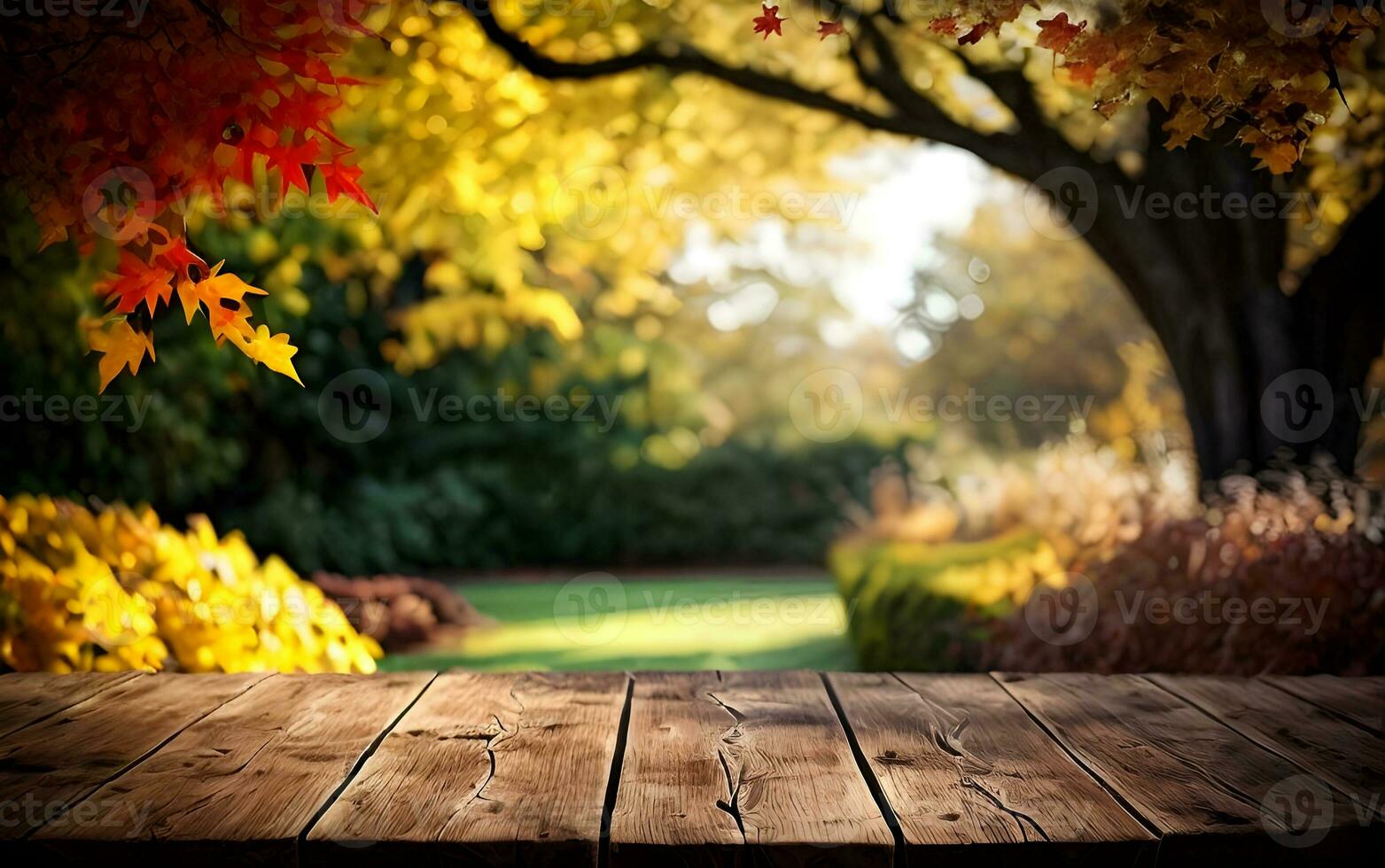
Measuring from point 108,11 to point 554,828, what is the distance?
2.15 m

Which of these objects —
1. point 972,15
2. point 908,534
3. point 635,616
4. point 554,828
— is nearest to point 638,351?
point 635,616

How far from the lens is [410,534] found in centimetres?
1259

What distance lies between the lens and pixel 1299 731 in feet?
7.72

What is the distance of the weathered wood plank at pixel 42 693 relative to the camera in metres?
2.43

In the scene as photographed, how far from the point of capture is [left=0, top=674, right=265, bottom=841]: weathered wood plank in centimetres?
186

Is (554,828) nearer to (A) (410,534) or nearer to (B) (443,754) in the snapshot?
(B) (443,754)
